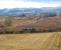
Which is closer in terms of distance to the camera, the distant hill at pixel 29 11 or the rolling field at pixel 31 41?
the rolling field at pixel 31 41

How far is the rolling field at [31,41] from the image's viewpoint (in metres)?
0.58

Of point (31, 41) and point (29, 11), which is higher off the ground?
point (29, 11)

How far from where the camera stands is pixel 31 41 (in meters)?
0.61

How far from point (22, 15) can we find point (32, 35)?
15 centimetres

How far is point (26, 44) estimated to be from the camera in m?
0.59

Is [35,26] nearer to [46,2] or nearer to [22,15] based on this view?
[22,15]

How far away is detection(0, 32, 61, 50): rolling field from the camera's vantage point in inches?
22.8

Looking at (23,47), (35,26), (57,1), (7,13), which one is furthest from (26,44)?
(57,1)

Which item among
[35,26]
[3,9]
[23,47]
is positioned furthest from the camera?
[3,9]

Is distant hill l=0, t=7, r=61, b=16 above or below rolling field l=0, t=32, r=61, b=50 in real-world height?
above

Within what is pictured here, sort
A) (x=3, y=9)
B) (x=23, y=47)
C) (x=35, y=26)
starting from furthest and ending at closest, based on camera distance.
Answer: (x=3, y=9) < (x=35, y=26) < (x=23, y=47)

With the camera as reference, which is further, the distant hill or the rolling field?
the distant hill

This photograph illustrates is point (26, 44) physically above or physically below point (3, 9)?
below

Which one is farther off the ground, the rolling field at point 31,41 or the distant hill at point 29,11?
the distant hill at point 29,11
